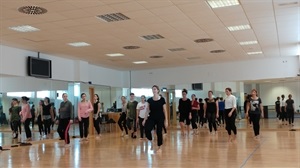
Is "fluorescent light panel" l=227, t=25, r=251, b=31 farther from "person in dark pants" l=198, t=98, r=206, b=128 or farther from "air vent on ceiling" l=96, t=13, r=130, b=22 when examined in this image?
"person in dark pants" l=198, t=98, r=206, b=128

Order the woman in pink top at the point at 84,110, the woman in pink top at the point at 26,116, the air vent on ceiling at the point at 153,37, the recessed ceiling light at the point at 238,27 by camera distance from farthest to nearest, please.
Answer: the woman in pink top at the point at 26,116 → the woman in pink top at the point at 84,110 → the air vent on ceiling at the point at 153,37 → the recessed ceiling light at the point at 238,27

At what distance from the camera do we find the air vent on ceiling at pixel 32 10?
23.7 ft

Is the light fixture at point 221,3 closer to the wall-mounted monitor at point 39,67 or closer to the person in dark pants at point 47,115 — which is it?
the wall-mounted monitor at point 39,67

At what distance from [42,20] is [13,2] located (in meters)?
1.42

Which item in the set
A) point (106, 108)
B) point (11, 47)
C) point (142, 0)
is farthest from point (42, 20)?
point (106, 108)

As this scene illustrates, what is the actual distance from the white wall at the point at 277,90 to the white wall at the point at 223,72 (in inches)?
165

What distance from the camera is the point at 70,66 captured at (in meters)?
14.6

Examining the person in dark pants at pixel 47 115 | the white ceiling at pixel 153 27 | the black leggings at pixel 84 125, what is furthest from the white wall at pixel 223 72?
the black leggings at pixel 84 125

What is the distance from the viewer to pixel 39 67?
12406 millimetres

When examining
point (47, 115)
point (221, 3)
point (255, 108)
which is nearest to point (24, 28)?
point (47, 115)

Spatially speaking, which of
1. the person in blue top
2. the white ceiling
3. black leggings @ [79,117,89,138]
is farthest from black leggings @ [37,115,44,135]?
the person in blue top

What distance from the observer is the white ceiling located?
7.41 metres

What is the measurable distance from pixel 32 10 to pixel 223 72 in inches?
435

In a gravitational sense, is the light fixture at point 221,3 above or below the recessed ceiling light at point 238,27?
above
